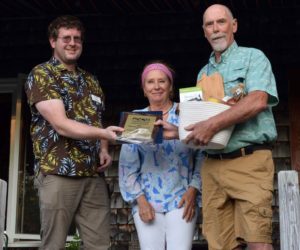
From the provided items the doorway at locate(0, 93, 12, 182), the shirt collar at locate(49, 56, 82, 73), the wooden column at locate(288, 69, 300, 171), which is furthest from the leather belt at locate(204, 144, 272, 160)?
the doorway at locate(0, 93, 12, 182)

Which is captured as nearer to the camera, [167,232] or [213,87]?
[213,87]

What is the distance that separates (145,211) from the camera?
9.82ft

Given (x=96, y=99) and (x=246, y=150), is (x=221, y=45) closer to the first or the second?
(x=246, y=150)

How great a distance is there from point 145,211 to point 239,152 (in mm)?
605

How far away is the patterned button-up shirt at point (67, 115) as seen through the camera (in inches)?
117

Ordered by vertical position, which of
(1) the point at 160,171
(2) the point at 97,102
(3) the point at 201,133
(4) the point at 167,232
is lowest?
(4) the point at 167,232

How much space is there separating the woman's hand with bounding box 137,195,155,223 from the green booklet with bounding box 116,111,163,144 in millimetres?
360

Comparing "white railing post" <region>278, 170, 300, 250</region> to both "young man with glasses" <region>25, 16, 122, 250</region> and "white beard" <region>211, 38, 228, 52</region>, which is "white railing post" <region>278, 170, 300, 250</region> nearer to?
"white beard" <region>211, 38, 228, 52</region>

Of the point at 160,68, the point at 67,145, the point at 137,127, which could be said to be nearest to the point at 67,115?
the point at 67,145

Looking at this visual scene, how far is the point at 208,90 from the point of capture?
2.77 metres

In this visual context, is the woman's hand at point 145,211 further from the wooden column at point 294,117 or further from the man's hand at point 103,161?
the wooden column at point 294,117

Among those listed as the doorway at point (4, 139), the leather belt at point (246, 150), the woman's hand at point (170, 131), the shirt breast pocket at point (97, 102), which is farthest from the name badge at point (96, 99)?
the doorway at point (4, 139)

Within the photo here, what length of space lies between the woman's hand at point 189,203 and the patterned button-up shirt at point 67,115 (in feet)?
1.63

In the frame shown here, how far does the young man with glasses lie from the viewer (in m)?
2.95
